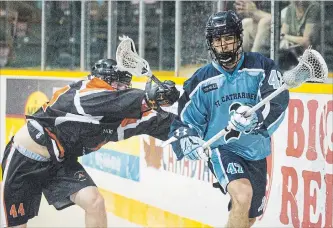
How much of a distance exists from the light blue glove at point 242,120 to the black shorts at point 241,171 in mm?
290

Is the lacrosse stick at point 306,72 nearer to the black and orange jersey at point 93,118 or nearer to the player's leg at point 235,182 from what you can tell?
the player's leg at point 235,182

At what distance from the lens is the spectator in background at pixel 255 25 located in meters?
6.14

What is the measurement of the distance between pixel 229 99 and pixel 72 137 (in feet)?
4.42

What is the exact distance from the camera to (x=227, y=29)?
490 centimetres

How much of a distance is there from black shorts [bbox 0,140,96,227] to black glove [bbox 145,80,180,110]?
2.62 ft

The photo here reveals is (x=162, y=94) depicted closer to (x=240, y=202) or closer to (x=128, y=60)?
(x=128, y=60)

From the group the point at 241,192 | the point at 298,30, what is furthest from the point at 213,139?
the point at 298,30

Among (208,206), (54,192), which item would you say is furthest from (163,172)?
(54,192)

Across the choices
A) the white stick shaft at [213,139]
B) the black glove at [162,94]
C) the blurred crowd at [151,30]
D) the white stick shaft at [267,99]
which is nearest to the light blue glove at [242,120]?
the white stick shaft at [267,99]

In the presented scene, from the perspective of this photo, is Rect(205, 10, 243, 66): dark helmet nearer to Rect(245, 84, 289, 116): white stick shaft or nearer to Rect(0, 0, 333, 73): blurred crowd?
Rect(245, 84, 289, 116): white stick shaft

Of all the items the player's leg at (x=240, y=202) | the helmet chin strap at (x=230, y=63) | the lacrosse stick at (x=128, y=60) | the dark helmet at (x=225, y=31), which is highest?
the dark helmet at (x=225, y=31)

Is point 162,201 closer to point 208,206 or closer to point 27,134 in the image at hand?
point 208,206

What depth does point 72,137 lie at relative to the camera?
6.00 metres

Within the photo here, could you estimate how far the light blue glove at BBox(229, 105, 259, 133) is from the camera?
15.3ft
